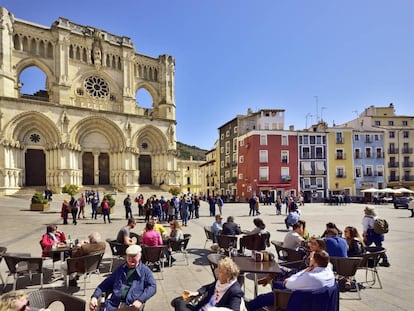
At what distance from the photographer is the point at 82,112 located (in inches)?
1385

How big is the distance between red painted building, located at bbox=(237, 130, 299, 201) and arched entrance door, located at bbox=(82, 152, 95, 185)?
20818 mm

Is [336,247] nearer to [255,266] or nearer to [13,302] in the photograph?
[255,266]

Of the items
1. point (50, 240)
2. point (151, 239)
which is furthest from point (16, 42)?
point (151, 239)

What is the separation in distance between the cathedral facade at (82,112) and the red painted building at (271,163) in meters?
11.1

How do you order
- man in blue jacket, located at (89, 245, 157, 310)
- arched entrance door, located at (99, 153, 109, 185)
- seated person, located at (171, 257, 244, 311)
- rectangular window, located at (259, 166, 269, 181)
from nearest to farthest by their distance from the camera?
1. seated person, located at (171, 257, 244, 311)
2. man in blue jacket, located at (89, 245, 157, 310)
3. arched entrance door, located at (99, 153, 109, 185)
4. rectangular window, located at (259, 166, 269, 181)

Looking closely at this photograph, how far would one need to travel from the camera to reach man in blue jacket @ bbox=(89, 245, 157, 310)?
3935 millimetres

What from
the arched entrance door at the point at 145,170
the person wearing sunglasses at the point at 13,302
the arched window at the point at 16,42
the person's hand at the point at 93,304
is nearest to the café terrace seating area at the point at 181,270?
the person's hand at the point at 93,304

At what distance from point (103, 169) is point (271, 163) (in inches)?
893

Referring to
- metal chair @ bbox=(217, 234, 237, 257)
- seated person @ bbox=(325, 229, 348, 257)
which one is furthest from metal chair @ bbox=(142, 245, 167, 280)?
seated person @ bbox=(325, 229, 348, 257)

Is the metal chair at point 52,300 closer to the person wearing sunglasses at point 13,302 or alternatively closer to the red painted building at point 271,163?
the person wearing sunglasses at point 13,302

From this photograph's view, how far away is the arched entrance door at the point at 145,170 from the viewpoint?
137 ft

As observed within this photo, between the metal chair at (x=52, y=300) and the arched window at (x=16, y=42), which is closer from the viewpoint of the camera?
the metal chair at (x=52, y=300)

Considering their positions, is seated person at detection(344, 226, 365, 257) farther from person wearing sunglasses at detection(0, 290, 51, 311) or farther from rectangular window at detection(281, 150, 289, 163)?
rectangular window at detection(281, 150, 289, 163)

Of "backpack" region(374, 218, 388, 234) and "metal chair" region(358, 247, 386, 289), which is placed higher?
"backpack" region(374, 218, 388, 234)
